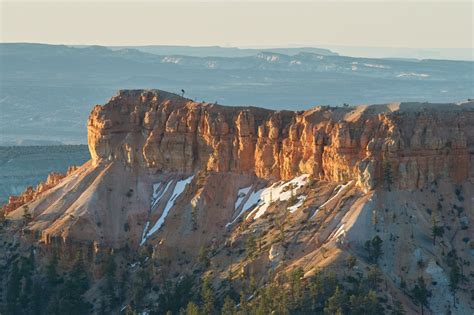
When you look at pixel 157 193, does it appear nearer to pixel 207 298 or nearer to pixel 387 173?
pixel 207 298

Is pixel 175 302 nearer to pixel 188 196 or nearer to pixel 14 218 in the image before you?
pixel 188 196

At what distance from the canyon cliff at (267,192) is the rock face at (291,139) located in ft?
0.33

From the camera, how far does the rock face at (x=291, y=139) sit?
447 feet

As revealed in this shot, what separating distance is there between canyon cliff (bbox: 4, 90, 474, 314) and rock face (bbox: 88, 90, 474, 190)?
101 mm

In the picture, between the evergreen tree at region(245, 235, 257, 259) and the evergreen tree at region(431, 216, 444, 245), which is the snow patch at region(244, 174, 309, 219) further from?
the evergreen tree at region(431, 216, 444, 245)

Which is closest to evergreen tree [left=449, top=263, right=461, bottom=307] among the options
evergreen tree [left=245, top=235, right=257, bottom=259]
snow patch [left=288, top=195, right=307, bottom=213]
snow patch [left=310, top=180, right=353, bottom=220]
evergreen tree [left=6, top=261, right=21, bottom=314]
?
snow patch [left=310, top=180, right=353, bottom=220]

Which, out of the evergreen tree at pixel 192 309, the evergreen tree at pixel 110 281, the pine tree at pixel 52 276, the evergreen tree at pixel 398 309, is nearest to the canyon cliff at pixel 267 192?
the evergreen tree at pixel 398 309

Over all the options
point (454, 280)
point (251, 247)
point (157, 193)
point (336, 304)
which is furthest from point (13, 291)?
point (454, 280)

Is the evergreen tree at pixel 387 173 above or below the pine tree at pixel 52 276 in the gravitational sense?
above

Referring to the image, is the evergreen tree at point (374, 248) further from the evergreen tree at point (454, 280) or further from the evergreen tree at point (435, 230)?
the evergreen tree at point (454, 280)

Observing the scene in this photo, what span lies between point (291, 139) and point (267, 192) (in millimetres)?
5476

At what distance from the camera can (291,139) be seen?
143625 millimetres

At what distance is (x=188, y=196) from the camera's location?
5822 inches

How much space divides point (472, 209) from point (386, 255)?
10.8 metres
